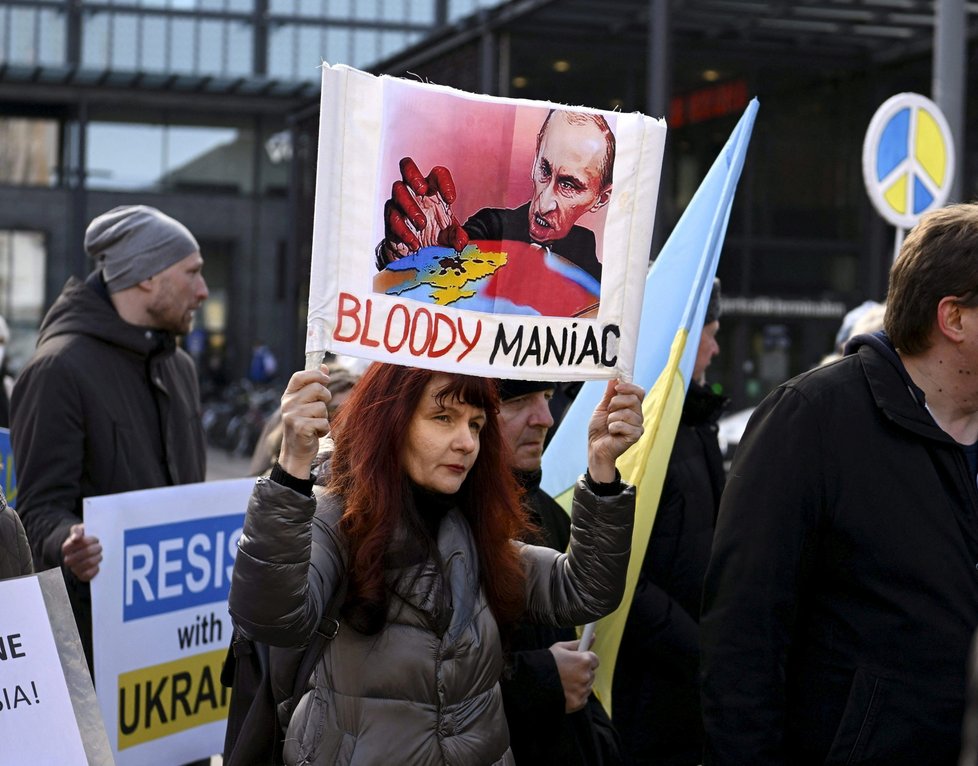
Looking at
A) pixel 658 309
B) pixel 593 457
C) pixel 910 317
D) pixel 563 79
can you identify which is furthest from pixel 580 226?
pixel 563 79

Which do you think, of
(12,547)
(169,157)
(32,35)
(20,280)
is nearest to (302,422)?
(12,547)

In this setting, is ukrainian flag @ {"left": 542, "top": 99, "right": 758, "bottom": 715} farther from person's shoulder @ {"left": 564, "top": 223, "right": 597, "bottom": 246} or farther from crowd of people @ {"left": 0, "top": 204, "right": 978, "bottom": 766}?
person's shoulder @ {"left": 564, "top": 223, "right": 597, "bottom": 246}

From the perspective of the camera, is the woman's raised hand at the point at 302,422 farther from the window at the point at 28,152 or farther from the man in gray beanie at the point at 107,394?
the window at the point at 28,152

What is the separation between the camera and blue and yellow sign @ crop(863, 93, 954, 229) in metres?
7.25

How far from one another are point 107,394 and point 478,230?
2.26m

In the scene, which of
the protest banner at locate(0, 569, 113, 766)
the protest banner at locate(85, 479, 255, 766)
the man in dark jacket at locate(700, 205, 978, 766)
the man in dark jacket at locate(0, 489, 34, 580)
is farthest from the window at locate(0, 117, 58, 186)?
the man in dark jacket at locate(700, 205, 978, 766)

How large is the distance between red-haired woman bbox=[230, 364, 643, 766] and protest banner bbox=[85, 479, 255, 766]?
189 centimetres

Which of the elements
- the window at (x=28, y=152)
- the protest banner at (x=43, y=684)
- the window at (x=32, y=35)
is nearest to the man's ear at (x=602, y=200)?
the protest banner at (x=43, y=684)

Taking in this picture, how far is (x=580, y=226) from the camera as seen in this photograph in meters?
3.06

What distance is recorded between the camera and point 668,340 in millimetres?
3977

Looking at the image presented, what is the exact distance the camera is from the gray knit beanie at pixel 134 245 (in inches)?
200

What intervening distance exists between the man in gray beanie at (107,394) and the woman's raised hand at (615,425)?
2108mm

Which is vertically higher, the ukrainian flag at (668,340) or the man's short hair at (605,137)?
the man's short hair at (605,137)

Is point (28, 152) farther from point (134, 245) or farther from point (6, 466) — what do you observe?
point (134, 245)
